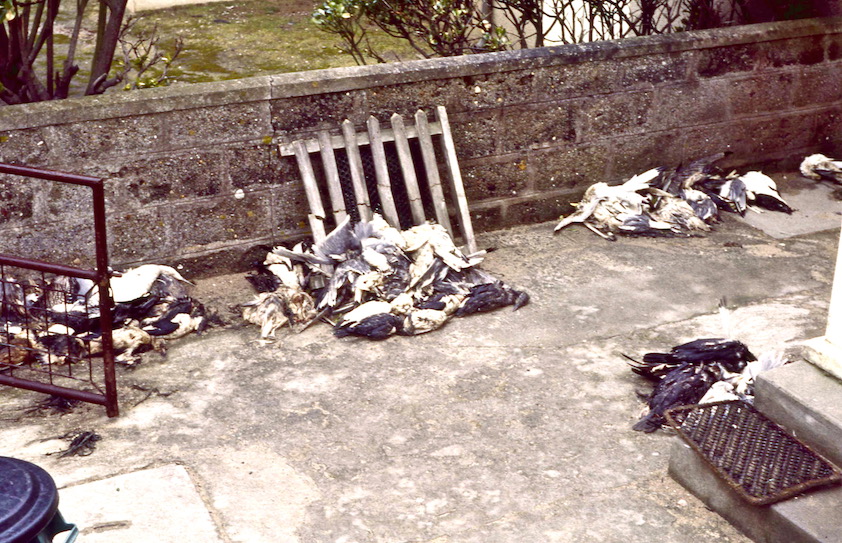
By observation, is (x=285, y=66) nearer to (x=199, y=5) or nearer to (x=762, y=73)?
(x=199, y=5)

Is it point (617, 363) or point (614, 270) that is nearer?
point (617, 363)

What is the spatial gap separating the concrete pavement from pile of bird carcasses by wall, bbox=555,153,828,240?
44 cm

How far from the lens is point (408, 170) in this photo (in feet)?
19.4

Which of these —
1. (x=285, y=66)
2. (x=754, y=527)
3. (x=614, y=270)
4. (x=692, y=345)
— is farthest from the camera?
(x=285, y=66)

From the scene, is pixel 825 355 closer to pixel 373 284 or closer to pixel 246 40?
pixel 373 284

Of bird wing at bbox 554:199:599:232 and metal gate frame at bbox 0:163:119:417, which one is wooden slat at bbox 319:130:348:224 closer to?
bird wing at bbox 554:199:599:232

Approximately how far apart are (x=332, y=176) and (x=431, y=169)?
26.4 inches

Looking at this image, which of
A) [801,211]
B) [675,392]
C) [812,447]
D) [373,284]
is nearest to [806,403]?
[812,447]

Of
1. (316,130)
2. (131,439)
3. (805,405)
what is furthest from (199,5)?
(805,405)

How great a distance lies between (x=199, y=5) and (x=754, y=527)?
11091 mm

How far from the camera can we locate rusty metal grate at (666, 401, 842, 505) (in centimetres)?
353

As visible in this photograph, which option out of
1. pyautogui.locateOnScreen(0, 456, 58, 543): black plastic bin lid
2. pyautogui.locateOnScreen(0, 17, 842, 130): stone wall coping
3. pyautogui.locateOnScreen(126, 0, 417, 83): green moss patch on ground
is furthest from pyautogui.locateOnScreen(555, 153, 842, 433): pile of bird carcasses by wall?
pyautogui.locateOnScreen(126, 0, 417, 83): green moss patch on ground

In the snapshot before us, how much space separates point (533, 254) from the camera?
242 inches

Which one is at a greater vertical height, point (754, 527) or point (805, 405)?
point (805, 405)
